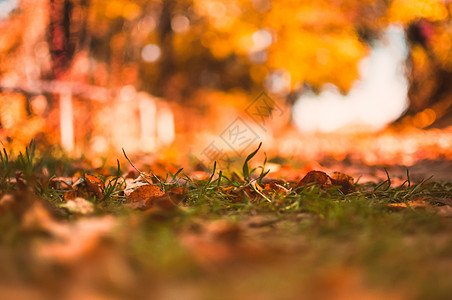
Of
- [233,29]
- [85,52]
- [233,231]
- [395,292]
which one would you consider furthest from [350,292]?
[233,29]

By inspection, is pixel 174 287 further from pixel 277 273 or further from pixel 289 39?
pixel 289 39

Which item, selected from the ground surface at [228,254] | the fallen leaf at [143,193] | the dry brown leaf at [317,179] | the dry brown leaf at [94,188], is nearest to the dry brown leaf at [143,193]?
the fallen leaf at [143,193]

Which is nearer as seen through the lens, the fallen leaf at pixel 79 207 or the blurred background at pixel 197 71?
the fallen leaf at pixel 79 207

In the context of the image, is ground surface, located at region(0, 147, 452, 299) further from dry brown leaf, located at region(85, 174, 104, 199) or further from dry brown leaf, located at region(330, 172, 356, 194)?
dry brown leaf, located at region(330, 172, 356, 194)

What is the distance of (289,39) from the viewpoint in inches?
463

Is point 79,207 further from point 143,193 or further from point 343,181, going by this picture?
point 343,181

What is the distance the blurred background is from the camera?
539 centimetres

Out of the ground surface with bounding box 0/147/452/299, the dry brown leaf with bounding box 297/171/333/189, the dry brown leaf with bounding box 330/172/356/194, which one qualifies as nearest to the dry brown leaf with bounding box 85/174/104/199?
the ground surface with bounding box 0/147/452/299

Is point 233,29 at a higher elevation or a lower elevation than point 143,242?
higher

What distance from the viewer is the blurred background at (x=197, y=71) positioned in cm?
539

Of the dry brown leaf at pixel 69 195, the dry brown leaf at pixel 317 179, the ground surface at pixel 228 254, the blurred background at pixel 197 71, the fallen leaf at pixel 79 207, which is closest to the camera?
the ground surface at pixel 228 254

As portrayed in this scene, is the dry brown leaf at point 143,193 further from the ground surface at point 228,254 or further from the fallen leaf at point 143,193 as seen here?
the ground surface at point 228,254

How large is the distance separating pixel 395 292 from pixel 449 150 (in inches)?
255

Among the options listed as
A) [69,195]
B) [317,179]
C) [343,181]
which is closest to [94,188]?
[69,195]
